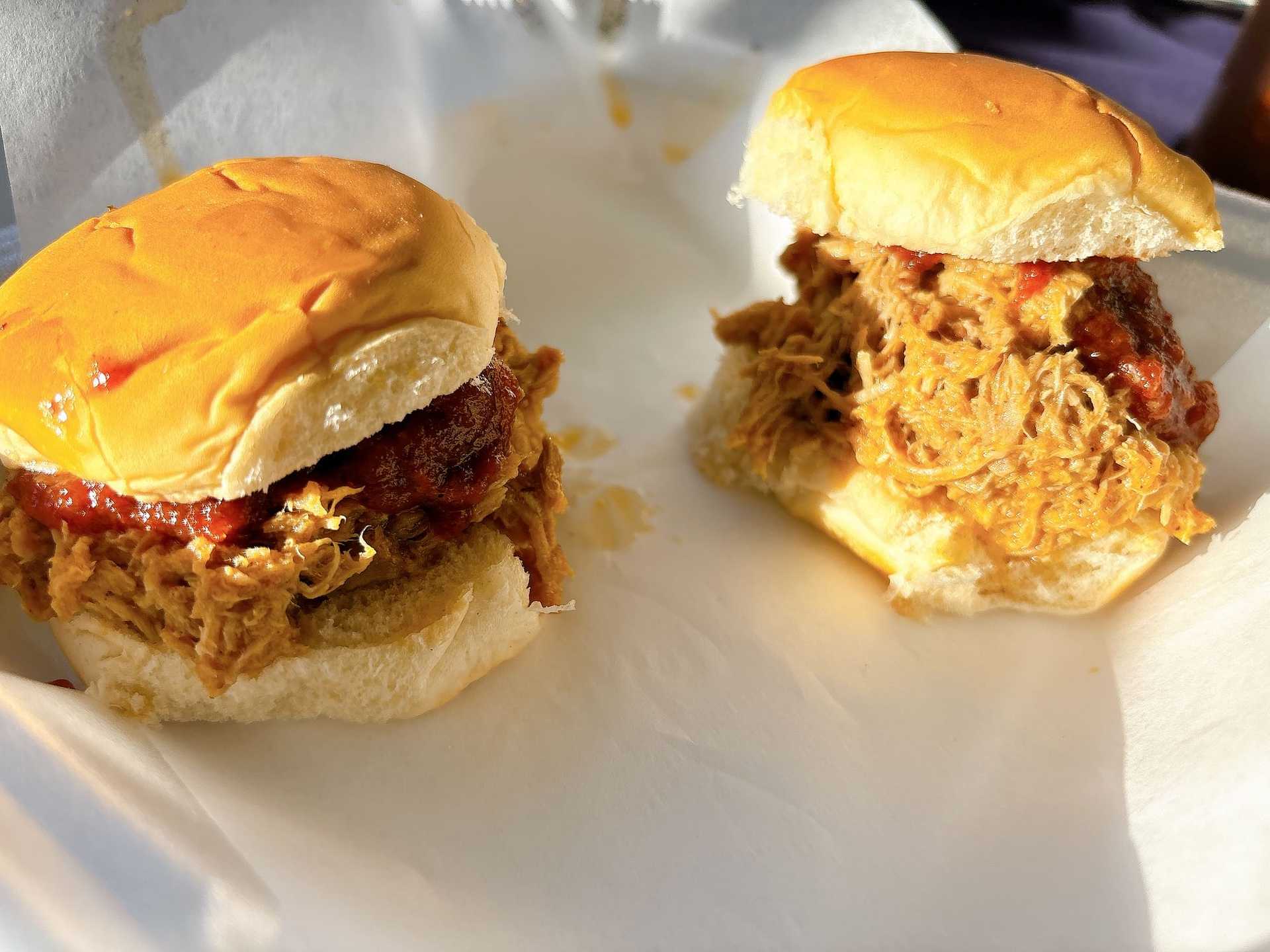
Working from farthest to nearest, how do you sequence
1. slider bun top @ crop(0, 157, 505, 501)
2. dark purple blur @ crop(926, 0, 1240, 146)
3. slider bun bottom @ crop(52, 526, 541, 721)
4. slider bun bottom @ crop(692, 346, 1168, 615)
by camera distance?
dark purple blur @ crop(926, 0, 1240, 146) → slider bun bottom @ crop(692, 346, 1168, 615) → slider bun bottom @ crop(52, 526, 541, 721) → slider bun top @ crop(0, 157, 505, 501)

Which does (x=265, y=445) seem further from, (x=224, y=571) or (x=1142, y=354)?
(x=1142, y=354)

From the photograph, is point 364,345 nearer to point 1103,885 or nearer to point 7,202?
point 7,202

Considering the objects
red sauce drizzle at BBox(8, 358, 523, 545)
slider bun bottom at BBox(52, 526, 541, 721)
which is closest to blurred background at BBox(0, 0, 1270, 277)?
red sauce drizzle at BBox(8, 358, 523, 545)

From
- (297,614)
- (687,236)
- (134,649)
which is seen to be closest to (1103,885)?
(297,614)

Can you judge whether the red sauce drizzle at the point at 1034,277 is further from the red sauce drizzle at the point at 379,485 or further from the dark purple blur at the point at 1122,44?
the dark purple blur at the point at 1122,44

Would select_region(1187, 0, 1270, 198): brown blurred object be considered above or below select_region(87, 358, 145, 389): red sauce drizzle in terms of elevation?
below

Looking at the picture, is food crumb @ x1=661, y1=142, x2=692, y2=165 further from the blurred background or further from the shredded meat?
the shredded meat
